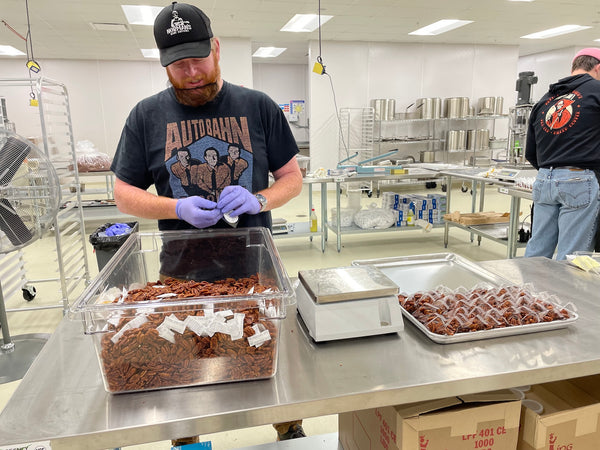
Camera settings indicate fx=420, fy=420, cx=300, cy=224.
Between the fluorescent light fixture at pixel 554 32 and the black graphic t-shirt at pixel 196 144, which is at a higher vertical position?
the fluorescent light fixture at pixel 554 32

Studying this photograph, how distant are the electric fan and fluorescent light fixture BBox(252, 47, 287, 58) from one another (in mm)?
7225

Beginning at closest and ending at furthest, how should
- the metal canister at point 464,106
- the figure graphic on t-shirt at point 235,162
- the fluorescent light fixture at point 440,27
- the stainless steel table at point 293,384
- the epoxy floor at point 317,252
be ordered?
1. the stainless steel table at point 293,384
2. the figure graphic on t-shirt at point 235,162
3. the epoxy floor at point 317,252
4. the fluorescent light fixture at point 440,27
5. the metal canister at point 464,106

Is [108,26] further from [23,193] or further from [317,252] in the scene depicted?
[23,193]

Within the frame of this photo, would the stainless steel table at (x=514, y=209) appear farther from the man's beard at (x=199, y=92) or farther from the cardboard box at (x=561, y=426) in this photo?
the man's beard at (x=199, y=92)

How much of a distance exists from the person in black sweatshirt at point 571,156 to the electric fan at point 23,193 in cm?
294

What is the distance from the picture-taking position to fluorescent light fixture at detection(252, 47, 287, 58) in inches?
340

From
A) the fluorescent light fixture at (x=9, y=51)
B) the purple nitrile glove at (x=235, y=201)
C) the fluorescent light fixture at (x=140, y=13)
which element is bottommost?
the purple nitrile glove at (x=235, y=201)

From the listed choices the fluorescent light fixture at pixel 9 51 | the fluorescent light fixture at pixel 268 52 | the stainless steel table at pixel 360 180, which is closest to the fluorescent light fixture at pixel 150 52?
the fluorescent light fixture at pixel 268 52

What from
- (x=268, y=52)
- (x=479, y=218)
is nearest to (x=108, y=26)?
(x=268, y=52)

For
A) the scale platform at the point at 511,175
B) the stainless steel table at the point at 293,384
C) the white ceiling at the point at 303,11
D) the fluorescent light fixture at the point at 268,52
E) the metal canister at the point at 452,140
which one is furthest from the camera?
the fluorescent light fixture at the point at 268,52

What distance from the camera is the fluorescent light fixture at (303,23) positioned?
20.7ft

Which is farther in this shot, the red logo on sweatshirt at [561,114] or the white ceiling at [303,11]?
the white ceiling at [303,11]

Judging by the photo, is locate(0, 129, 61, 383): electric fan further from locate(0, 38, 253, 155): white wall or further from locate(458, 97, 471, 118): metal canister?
locate(0, 38, 253, 155): white wall

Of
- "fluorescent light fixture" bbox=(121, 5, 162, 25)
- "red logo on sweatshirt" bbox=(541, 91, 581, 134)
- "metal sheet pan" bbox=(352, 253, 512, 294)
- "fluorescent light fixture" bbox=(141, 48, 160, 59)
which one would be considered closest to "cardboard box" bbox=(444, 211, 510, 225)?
"red logo on sweatshirt" bbox=(541, 91, 581, 134)
